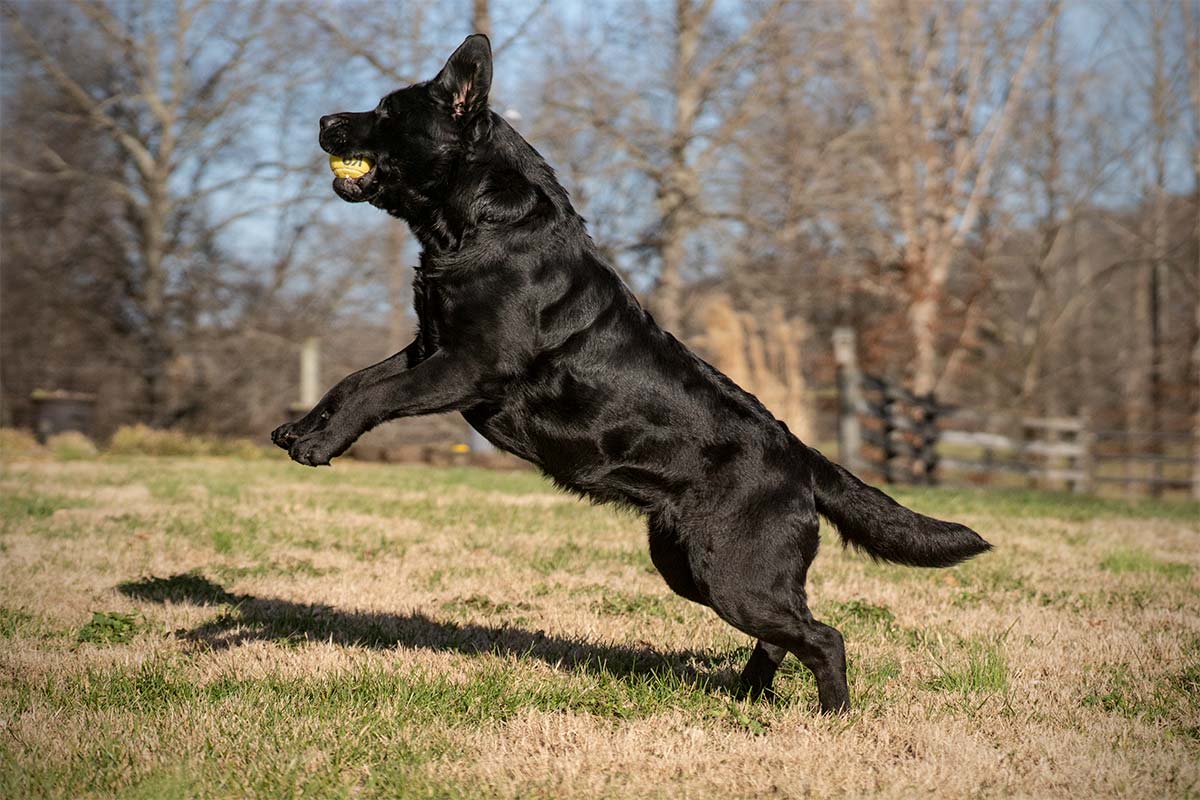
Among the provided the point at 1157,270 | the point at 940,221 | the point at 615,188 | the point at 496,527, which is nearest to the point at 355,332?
the point at 615,188

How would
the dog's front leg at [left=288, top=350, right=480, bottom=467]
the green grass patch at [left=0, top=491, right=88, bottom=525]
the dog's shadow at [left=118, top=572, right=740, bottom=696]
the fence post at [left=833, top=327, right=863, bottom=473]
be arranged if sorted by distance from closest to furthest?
the dog's front leg at [left=288, top=350, right=480, bottom=467], the dog's shadow at [left=118, top=572, right=740, bottom=696], the green grass patch at [left=0, top=491, right=88, bottom=525], the fence post at [left=833, top=327, right=863, bottom=473]

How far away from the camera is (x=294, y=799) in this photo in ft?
9.52

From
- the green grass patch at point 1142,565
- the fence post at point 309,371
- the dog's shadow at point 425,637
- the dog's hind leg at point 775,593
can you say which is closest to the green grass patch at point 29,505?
the dog's shadow at point 425,637

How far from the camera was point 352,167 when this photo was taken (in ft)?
13.0

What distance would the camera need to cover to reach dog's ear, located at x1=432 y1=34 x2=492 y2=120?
12.7 ft

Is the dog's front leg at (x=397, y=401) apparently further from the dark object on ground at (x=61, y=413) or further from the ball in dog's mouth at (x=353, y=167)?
the dark object on ground at (x=61, y=413)

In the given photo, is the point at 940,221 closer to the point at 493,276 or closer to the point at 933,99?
the point at 933,99

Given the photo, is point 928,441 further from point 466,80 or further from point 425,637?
point 466,80

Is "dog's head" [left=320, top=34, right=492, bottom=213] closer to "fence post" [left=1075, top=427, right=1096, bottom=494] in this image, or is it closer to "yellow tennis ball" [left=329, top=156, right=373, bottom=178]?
"yellow tennis ball" [left=329, top=156, right=373, bottom=178]

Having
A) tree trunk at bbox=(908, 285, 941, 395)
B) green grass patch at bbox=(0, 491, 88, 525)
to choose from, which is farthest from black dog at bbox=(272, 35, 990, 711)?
tree trunk at bbox=(908, 285, 941, 395)

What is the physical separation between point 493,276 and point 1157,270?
1062 inches

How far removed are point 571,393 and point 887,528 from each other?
1.23m

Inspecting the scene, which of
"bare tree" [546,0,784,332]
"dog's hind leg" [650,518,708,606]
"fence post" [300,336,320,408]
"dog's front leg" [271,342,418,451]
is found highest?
"bare tree" [546,0,784,332]

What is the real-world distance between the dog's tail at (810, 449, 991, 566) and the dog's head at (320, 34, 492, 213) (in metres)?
1.78
